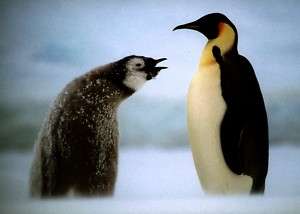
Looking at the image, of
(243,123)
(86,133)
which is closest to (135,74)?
(86,133)

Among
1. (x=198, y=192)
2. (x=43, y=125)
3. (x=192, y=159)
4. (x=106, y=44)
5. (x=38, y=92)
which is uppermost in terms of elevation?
(x=106, y=44)

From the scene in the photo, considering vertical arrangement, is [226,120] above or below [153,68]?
below

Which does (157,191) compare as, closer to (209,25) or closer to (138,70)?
(138,70)

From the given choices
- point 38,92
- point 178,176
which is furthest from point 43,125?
point 178,176

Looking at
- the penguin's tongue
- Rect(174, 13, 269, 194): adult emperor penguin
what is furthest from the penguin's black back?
the penguin's tongue

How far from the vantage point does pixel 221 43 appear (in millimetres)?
1696

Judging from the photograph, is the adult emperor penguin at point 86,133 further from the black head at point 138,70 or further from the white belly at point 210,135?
the white belly at point 210,135

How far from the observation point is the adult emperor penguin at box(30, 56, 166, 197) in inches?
64.2

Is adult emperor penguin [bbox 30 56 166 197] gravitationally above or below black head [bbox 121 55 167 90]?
below

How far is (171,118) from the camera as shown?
1694mm

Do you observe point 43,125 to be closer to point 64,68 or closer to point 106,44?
point 64,68

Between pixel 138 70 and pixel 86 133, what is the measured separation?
0.85ft

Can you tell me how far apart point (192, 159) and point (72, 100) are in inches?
16.3

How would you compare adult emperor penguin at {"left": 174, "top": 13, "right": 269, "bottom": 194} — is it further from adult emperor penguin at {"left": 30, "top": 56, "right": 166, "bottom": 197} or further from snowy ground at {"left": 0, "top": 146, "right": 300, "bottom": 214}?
adult emperor penguin at {"left": 30, "top": 56, "right": 166, "bottom": 197}
